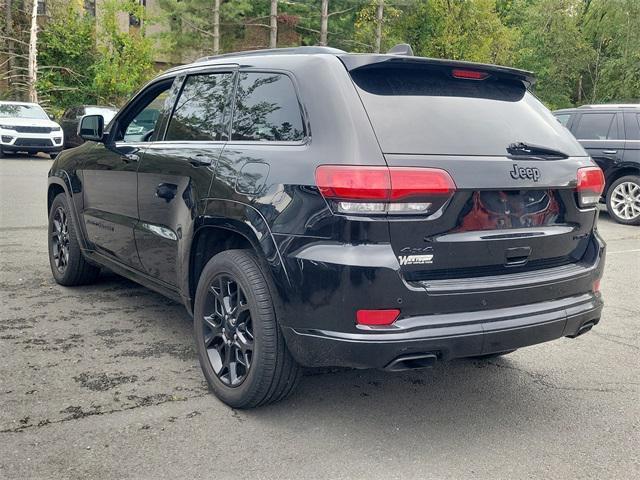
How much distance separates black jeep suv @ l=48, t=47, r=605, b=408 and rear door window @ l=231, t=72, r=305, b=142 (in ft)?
0.04

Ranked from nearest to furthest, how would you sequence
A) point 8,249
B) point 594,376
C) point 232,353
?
point 232,353 < point 594,376 < point 8,249

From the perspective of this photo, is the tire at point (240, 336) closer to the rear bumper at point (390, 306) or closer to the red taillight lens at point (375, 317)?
the rear bumper at point (390, 306)

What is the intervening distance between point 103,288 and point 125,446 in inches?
119

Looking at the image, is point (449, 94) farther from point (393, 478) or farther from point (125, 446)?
point (125, 446)

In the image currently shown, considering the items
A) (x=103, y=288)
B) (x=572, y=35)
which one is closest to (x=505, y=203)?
(x=103, y=288)

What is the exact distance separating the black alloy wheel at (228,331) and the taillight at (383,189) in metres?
0.80

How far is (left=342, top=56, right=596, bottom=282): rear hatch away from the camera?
3.20 metres

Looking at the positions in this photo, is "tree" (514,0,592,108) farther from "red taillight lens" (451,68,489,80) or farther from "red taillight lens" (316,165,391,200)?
"red taillight lens" (316,165,391,200)

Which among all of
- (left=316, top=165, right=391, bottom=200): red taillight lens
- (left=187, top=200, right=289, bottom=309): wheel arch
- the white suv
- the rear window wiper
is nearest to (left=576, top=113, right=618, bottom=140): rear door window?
the rear window wiper

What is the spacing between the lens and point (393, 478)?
3.08 metres

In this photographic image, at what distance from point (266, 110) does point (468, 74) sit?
109cm

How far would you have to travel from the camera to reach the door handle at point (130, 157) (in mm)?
4759

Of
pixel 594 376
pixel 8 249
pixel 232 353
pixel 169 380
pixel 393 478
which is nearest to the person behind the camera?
pixel 393 478

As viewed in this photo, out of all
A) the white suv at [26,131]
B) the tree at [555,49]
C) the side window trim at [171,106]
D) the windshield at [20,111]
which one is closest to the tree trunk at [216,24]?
the tree at [555,49]
